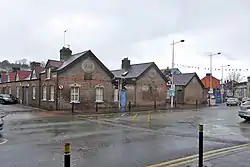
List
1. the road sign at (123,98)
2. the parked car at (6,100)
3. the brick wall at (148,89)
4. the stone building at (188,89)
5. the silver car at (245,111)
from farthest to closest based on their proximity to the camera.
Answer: the stone building at (188,89)
the parked car at (6,100)
the brick wall at (148,89)
the road sign at (123,98)
the silver car at (245,111)

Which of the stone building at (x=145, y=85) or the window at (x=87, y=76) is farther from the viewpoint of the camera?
the stone building at (x=145, y=85)

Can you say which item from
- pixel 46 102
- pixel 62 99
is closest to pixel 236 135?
pixel 62 99

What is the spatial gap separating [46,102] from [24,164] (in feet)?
80.8

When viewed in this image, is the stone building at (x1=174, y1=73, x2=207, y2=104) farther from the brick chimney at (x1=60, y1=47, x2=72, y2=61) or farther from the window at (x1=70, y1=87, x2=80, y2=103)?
the window at (x1=70, y1=87, x2=80, y2=103)

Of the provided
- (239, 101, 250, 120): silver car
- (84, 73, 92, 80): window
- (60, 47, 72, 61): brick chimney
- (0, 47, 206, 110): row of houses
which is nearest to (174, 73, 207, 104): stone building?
(0, 47, 206, 110): row of houses

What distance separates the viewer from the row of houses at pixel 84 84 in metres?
29.6

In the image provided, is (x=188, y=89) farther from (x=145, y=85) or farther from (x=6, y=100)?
(x=6, y=100)

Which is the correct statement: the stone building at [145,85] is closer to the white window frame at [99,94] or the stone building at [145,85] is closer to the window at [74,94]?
the white window frame at [99,94]

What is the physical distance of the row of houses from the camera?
97.2 feet

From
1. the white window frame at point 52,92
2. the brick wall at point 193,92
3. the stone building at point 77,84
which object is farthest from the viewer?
the brick wall at point 193,92

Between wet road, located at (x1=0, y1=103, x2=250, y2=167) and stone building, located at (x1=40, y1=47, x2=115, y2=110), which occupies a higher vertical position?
stone building, located at (x1=40, y1=47, x2=115, y2=110)

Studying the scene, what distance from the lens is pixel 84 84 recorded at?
30734mm

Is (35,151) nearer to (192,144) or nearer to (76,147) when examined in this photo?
(76,147)

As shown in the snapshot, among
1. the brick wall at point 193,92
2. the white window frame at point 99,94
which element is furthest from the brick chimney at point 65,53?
the brick wall at point 193,92
